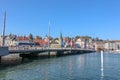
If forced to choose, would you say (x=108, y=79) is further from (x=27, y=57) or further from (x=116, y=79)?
(x=27, y=57)

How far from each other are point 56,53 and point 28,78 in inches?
3842

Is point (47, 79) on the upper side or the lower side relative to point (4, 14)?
lower

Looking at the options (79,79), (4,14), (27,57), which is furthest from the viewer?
(27,57)

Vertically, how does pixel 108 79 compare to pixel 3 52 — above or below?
below

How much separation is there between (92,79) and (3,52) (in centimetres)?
2819

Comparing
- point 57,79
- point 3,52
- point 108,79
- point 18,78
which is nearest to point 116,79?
point 108,79

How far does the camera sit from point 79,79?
38500mm

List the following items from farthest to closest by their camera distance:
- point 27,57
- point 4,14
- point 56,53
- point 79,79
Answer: point 56,53
point 27,57
point 4,14
point 79,79

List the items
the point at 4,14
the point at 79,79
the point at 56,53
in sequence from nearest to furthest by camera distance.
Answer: the point at 79,79
the point at 4,14
the point at 56,53

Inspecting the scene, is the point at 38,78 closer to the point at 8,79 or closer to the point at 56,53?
the point at 8,79

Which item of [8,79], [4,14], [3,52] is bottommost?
[8,79]

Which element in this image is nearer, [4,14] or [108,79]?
[108,79]

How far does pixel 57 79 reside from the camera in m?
38.6

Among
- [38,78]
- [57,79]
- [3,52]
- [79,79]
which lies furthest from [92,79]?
[3,52]
